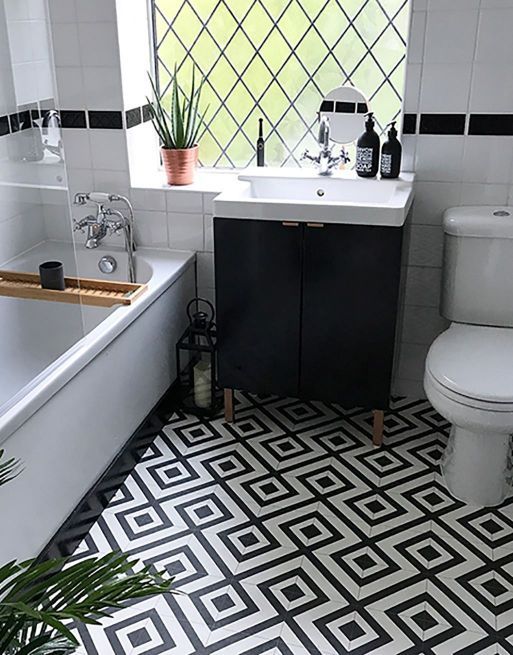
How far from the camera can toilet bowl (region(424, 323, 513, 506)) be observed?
2090 mm

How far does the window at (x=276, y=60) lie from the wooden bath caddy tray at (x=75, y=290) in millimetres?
755

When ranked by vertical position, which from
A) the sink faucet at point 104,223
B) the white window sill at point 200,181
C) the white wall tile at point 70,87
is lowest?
the sink faucet at point 104,223

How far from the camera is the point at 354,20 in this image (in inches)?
105

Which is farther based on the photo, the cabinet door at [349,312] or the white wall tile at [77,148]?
the white wall tile at [77,148]

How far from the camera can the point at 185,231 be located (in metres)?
2.82

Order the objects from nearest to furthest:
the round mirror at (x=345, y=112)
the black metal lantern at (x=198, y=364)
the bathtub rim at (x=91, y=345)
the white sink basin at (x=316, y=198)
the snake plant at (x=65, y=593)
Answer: the snake plant at (x=65, y=593)
the bathtub rim at (x=91, y=345)
the white sink basin at (x=316, y=198)
the round mirror at (x=345, y=112)
the black metal lantern at (x=198, y=364)

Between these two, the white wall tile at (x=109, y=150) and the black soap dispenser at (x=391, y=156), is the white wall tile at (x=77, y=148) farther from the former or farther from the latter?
the black soap dispenser at (x=391, y=156)

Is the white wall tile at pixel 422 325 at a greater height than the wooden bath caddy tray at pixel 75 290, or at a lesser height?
lesser

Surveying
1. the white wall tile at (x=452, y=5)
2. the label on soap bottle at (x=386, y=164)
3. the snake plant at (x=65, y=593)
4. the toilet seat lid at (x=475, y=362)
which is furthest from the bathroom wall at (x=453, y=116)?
the snake plant at (x=65, y=593)

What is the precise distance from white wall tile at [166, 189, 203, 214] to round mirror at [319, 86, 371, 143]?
54 cm

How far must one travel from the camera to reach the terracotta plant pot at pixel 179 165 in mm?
2777

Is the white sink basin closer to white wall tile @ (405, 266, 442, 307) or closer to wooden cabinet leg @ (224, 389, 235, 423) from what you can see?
white wall tile @ (405, 266, 442, 307)

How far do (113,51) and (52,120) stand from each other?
36 centimetres

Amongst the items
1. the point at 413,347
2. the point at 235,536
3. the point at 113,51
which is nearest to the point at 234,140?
the point at 113,51
